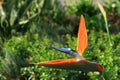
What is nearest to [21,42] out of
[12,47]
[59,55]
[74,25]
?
[12,47]

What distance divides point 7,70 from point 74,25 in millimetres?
1911

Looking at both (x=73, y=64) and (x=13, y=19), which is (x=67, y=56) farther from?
(x=13, y=19)

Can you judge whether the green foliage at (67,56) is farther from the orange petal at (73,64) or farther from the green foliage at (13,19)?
the green foliage at (13,19)

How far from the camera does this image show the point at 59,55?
9.23 ft

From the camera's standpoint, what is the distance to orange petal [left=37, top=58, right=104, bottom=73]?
4.97ft

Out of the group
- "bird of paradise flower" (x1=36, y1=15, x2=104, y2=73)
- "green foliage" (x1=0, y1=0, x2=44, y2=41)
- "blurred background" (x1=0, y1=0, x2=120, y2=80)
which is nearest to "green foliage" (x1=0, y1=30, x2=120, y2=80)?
"blurred background" (x1=0, y1=0, x2=120, y2=80)

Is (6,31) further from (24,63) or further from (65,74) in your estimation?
(65,74)

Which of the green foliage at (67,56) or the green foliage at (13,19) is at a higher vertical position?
the green foliage at (13,19)

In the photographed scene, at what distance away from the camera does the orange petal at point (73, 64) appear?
151 cm

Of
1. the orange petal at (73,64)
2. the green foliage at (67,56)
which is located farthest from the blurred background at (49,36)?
the orange petal at (73,64)

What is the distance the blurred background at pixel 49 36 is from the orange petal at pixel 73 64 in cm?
41

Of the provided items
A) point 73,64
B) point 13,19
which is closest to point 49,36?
point 13,19

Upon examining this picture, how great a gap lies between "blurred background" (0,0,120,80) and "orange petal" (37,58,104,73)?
412mm

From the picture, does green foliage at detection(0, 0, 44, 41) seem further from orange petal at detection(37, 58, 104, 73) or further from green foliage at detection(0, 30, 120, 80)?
orange petal at detection(37, 58, 104, 73)
